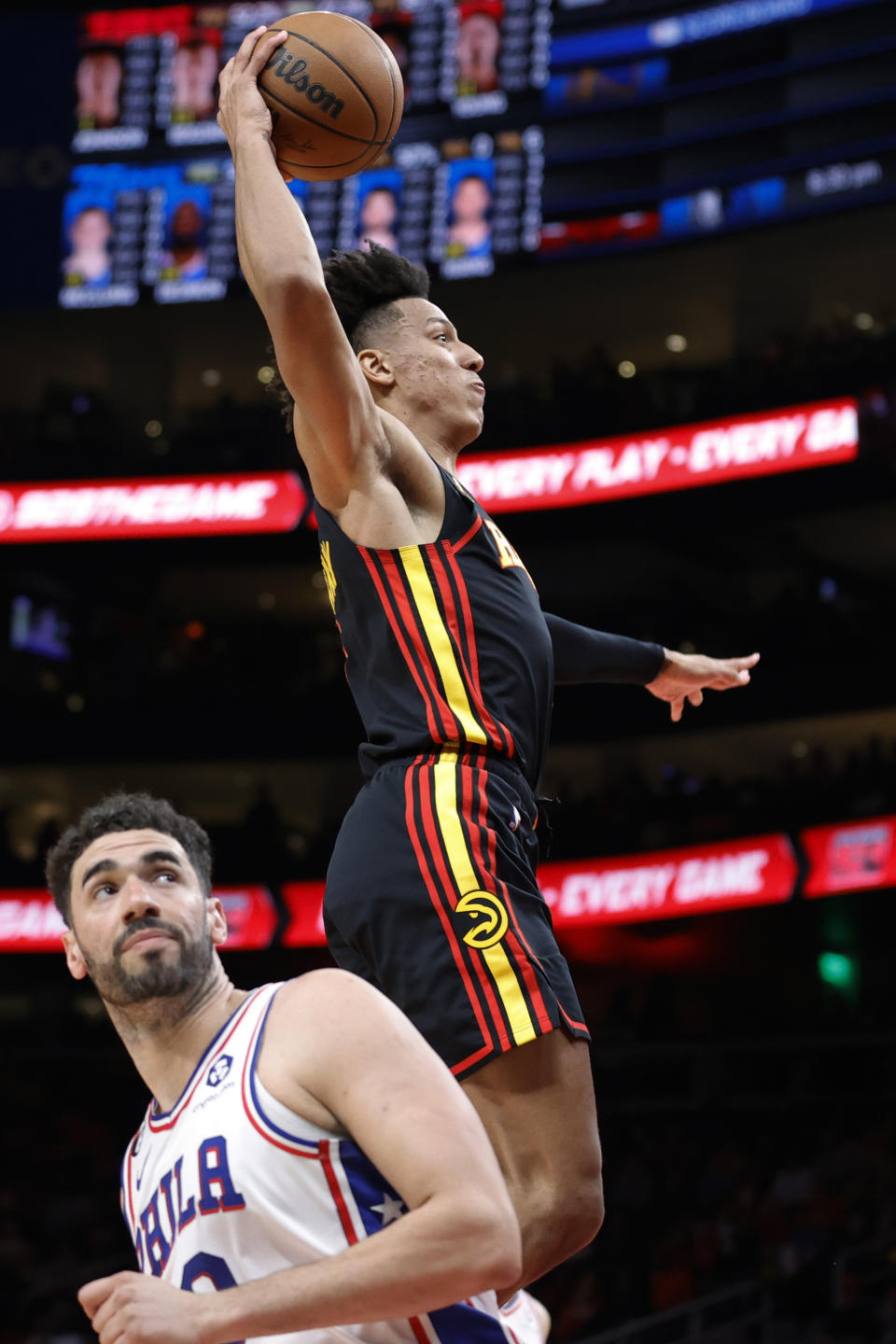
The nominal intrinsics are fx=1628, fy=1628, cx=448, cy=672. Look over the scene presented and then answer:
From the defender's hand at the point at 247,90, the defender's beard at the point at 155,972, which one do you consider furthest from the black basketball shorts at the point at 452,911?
the defender's hand at the point at 247,90

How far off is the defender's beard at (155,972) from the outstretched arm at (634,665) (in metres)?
1.35

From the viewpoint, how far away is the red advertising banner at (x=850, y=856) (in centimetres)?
1451

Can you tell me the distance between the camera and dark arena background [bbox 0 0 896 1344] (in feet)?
50.3

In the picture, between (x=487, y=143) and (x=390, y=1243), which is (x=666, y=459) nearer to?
(x=487, y=143)

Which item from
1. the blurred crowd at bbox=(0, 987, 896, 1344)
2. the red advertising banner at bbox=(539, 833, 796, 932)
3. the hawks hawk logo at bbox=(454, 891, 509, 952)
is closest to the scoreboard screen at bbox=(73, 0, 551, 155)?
the red advertising banner at bbox=(539, 833, 796, 932)

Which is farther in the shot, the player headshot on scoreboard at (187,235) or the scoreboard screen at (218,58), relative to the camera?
the player headshot on scoreboard at (187,235)

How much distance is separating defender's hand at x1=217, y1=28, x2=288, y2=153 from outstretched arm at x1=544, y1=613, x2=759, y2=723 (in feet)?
4.19

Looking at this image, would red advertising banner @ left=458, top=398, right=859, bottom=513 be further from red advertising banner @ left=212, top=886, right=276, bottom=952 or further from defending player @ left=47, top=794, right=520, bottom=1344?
defending player @ left=47, top=794, right=520, bottom=1344

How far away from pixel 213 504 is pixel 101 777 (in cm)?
545

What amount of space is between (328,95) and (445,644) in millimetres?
1238

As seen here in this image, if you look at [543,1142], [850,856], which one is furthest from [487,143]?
[543,1142]

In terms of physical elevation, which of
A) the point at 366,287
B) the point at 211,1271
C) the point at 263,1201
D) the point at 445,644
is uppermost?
the point at 366,287

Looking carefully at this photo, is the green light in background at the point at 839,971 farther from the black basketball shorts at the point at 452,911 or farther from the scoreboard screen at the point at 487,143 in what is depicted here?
the black basketball shorts at the point at 452,911

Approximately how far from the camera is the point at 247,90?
132 inches
